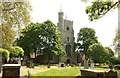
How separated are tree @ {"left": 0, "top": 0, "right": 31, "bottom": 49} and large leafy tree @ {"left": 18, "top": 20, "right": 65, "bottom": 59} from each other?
3048cm

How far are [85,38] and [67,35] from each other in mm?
5491

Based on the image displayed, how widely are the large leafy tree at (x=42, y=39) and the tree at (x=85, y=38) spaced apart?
345 inches

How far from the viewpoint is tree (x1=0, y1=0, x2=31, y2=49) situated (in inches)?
583

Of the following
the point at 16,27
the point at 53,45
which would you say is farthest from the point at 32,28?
the point at 16,27

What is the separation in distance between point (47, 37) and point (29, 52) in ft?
15.1

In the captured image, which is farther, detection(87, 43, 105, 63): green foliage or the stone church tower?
the stone church tower

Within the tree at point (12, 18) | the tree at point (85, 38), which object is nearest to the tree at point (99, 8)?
the tree at point (12, 18)

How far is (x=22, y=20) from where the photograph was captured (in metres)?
15.7

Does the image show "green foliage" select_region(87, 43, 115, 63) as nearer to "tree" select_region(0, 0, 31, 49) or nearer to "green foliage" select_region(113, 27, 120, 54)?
"green foliage" select_region(113, 27, 120, 54)

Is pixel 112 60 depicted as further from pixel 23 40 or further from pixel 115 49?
pixel 23 40

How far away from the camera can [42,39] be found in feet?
159

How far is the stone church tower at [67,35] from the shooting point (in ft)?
198

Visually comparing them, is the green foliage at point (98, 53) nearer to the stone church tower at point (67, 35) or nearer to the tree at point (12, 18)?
the stone church tower at point (67, 35)

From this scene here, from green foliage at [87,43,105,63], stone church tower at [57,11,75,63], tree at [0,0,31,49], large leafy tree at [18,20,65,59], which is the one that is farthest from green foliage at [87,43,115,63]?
tree at [0,0,31,49]
